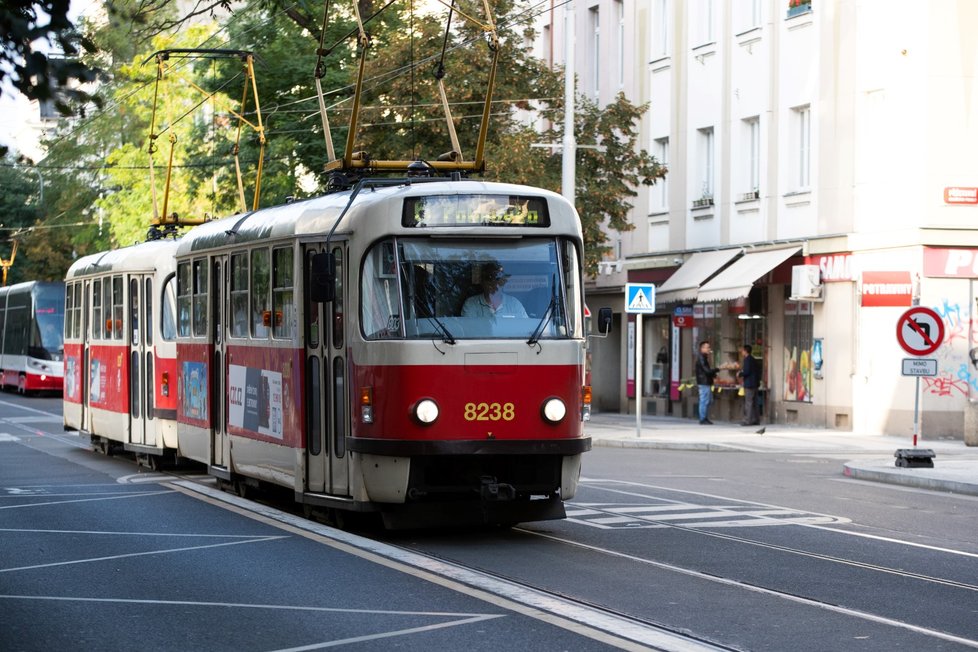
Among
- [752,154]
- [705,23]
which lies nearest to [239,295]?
[752,154]

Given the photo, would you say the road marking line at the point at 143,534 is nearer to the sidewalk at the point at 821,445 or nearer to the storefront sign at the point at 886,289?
the sidewalk at the point at 821,445

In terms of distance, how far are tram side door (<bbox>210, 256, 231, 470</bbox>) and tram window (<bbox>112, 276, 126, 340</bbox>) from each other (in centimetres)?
576

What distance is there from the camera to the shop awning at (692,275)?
35.7 meters

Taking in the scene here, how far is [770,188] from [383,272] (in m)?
22.4

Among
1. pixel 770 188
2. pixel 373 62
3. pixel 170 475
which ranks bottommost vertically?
pixel 170 475

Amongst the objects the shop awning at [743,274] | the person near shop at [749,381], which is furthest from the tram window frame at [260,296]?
the person near shop at [749,381]

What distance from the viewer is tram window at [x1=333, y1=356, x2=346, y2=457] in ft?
45.1

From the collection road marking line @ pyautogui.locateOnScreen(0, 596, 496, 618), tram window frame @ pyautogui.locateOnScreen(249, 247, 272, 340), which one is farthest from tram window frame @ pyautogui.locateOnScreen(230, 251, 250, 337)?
road marking line @ pyautogui.locateOnScreen(0, 596, 496, 618)

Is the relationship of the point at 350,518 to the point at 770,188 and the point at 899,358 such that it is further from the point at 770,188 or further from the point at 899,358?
the point at 770,188

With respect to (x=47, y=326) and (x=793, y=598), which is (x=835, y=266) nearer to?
(x=793, y=598)

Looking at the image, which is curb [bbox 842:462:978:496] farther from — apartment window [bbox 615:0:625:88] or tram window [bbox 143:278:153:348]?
apartment window [bbox 615:0:625:88]

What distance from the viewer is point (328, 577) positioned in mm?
11188

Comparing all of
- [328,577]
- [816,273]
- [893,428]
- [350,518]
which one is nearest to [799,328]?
[816,273]

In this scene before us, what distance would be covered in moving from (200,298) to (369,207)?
5586 mm
